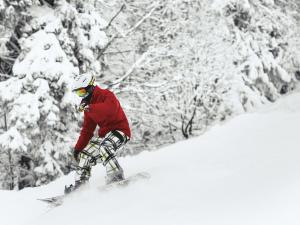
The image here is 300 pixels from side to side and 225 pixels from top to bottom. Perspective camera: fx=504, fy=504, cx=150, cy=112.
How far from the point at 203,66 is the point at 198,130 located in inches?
94.4

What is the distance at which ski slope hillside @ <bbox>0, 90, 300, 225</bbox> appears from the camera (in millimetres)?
5414

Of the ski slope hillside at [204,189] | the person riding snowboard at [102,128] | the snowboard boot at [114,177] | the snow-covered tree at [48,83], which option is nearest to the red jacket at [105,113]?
the person riding snowboard at [102,128]

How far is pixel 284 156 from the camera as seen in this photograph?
25.2 ft

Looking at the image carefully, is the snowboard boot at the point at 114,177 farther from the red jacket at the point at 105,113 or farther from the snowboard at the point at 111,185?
the red jacket at the point at 105,113

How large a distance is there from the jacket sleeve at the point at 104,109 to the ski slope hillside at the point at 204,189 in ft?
3.56

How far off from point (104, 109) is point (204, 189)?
71.1 inches

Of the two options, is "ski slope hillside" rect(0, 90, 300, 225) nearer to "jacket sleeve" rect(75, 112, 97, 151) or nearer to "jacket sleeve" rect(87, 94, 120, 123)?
"jacket sleeve" rect(75, 112, 97, 151)

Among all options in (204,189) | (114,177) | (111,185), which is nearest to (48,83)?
(114,177)

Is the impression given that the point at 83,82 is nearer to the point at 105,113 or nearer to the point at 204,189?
the point at 105,113

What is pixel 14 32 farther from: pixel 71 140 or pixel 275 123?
pixel 275 123

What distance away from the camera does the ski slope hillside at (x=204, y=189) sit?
5414 millimetres

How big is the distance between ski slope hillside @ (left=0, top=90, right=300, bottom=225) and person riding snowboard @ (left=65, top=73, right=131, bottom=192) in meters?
0.33

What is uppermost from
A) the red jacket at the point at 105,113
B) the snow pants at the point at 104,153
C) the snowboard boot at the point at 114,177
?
the red jacket at the point at 105,113

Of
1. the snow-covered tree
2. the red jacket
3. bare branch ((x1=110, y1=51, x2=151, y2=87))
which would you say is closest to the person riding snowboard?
the red jacket
